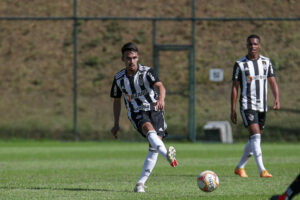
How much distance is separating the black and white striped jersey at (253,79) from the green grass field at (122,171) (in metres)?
1.06

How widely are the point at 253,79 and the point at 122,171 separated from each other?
2668mm

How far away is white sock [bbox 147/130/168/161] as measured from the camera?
7566 millimetres

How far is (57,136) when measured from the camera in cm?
2380

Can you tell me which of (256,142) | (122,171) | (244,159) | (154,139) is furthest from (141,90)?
(122,171)

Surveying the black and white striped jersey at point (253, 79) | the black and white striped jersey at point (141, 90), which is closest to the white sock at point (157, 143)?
the black and white striped jersey at point (141, 90)

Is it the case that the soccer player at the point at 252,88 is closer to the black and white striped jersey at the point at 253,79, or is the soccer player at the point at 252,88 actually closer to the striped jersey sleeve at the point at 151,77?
the black and white striped jersey at the point at 253,79

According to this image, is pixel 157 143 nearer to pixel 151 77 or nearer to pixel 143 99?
pixel 143 99

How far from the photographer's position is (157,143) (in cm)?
771


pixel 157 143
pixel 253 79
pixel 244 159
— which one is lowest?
pixel 244 159

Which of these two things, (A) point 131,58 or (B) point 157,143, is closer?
(B) point 157,143

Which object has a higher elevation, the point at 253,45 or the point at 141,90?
the point at 253,45

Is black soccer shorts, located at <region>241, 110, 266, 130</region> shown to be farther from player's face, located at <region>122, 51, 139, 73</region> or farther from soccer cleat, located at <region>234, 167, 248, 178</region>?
player's face, located at <region>122, 51, 139, 73</region>

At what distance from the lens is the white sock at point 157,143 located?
757cm

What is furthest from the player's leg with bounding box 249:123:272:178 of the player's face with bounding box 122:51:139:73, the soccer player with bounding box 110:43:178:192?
the player's face with bounding box 122:51:139:73
